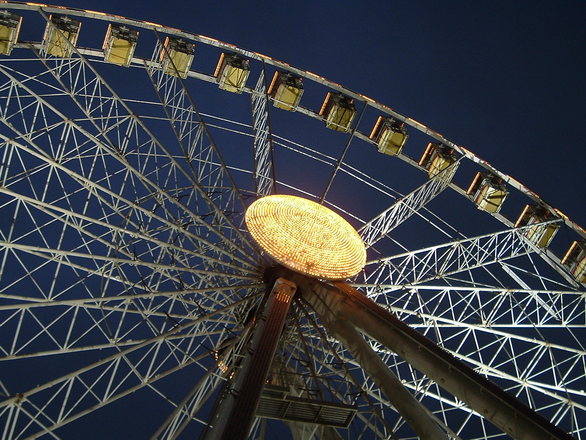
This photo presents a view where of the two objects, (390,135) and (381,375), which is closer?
(381,375)

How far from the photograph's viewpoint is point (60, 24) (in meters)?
20.8

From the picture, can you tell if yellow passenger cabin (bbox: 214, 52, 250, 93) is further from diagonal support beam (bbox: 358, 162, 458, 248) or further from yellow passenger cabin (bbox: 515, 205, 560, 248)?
yellow passenger cabin (bbox: 515, 205, 560, 248)

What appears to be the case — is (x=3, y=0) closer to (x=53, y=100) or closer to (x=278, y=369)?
(x=278, y=369)

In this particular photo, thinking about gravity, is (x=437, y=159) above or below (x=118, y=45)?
above

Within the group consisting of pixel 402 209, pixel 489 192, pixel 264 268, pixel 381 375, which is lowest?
pixel 264 268

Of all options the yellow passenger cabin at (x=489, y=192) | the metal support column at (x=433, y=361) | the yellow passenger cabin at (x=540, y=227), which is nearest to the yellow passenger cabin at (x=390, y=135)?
the yellow passenger cabin at (x=489, y=192)

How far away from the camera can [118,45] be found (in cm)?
2144

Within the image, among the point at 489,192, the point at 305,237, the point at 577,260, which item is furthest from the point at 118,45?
the point at 577,260

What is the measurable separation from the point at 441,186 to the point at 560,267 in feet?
17.3

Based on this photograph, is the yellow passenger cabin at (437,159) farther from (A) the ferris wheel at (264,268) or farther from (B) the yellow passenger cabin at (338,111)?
(B) the yellow passenger cabin at (338,111)

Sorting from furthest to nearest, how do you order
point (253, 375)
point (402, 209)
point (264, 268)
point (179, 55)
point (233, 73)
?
point (233, 73) < point (179, 55) < point (402, 209) < point (264, 268) < point (253, 375)

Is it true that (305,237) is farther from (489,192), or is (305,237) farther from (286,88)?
(489,192)

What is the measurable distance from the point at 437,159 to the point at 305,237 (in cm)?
801

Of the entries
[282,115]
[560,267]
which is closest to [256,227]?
[560,267]
